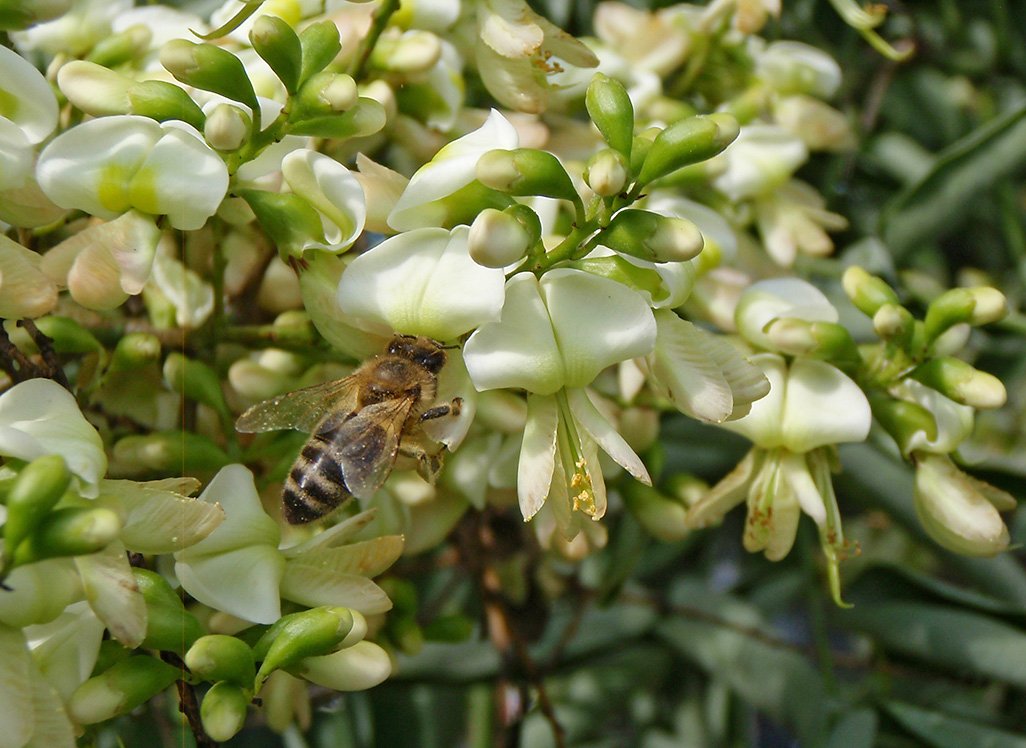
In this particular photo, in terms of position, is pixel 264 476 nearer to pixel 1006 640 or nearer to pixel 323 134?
pixel 323 134

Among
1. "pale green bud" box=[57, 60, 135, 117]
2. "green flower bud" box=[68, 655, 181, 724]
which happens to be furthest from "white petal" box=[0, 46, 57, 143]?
"green flower bud" box=[68, 655, 181, 724]

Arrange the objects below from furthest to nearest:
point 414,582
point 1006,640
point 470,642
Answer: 1. point 414,582
2. point 470,642
3. point 1006,640

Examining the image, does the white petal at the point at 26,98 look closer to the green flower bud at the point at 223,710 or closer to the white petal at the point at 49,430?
the white petal at the point at 49,430

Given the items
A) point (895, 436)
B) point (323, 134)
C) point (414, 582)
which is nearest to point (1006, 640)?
point (895, 436)

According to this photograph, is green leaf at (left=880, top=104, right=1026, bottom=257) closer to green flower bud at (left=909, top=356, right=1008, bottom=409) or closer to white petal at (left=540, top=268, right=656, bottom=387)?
green flower bud at (left=909, top=356, right=1008, bottom=409)

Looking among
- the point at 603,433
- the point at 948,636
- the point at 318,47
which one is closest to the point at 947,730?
the point at 948,636

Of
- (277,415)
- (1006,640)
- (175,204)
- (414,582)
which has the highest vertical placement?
(175,204)
